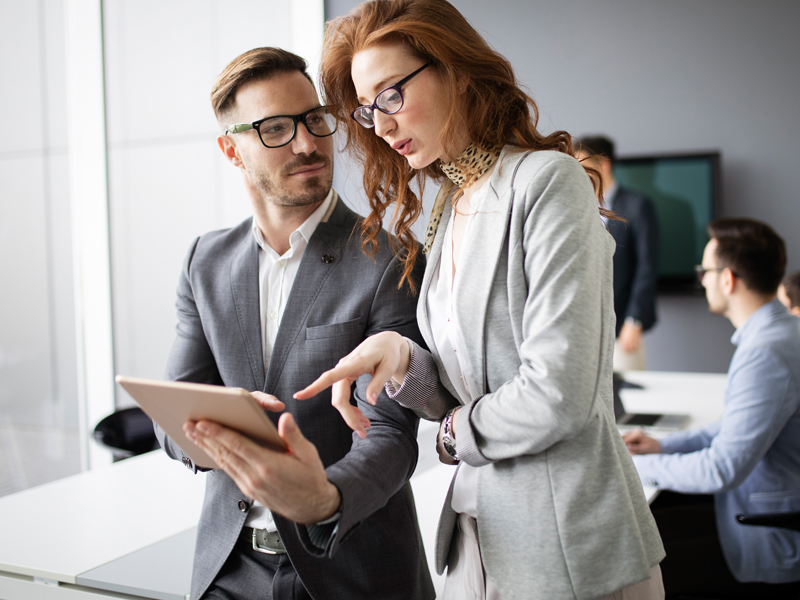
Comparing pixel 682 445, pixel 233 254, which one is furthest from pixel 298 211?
pixel 682 445

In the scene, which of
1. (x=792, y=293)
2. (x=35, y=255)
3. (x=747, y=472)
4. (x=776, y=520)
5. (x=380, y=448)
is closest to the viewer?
(x=380, y=448)

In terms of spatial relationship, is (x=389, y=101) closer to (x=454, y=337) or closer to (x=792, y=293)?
(x=454, y=337)

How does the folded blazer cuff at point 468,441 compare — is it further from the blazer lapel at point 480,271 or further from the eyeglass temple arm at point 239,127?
the eyeglass temple arm at point 239,127

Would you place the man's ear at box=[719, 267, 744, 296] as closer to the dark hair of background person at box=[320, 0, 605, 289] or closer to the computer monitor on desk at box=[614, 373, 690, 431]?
the computer monitor on desk at box=[614, 373, 690, 431]

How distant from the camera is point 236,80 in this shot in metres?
1.66

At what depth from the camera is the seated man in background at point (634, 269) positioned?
4734mm

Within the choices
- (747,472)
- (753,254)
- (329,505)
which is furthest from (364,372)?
(753,254)

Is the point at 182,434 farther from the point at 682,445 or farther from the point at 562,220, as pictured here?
the point at 682,445

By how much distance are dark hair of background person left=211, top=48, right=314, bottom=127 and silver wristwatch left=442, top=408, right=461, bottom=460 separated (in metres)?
0.93

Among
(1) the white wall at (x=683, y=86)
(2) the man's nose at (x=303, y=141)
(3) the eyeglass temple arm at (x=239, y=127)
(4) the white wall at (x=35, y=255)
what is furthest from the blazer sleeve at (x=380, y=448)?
(1) the white wall at (x=683, y=86)

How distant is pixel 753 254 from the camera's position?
99.7 inches

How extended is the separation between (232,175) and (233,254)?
3.59m

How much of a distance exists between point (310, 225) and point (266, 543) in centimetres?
72

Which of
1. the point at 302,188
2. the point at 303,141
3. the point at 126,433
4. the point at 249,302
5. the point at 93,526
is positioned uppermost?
the point at 303,141
